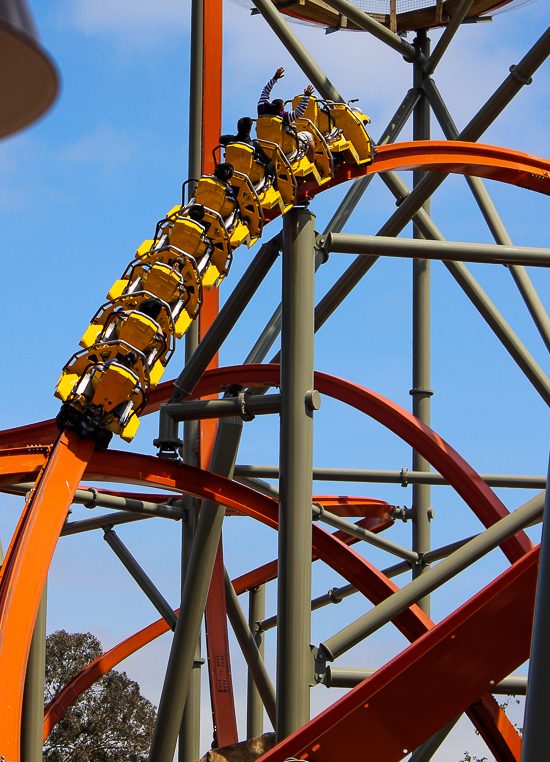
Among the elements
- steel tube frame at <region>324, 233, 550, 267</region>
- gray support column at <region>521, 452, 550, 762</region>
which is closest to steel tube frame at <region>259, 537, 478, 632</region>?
steel tube frame at <region>324, 233, 550, 267</region>

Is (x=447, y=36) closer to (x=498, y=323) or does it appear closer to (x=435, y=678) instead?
(x=498, y=323)

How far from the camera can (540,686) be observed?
1604mm

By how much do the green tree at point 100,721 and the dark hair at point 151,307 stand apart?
51.7 ft

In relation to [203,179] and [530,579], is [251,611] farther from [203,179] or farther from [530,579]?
[530,579]

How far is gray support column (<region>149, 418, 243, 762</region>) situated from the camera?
7492 millimetres

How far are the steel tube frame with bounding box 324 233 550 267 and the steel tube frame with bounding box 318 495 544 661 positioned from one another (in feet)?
5.70

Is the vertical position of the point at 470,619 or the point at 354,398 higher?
the point at 354,398

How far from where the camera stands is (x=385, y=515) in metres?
11.5

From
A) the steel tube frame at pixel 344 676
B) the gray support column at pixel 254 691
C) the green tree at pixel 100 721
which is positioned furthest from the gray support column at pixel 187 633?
the green tree at pixel 100 721

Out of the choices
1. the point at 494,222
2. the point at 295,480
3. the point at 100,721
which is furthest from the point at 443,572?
the point at 100,721

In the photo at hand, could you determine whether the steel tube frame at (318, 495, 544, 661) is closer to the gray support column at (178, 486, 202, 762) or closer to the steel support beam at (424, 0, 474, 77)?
the gray support column at (178, 486, 202, 762)

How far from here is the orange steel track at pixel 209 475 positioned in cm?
500

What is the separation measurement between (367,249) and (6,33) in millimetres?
5847

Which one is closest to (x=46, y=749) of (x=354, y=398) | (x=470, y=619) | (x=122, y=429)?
(x=354, y=398)
